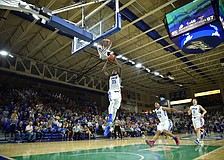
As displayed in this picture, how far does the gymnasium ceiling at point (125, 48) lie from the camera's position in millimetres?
10672

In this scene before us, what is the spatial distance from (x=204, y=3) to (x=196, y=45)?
1.71 m

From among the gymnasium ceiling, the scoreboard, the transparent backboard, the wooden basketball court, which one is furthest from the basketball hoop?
the wooden basketball court

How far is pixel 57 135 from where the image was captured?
39.8ft

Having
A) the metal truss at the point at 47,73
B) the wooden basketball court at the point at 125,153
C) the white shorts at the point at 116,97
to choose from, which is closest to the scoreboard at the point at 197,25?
the white shorts at the point at 116,97

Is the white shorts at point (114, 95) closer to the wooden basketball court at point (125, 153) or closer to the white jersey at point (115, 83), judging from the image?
the white jersey at point (115, 83)

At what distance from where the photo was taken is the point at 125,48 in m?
15.5

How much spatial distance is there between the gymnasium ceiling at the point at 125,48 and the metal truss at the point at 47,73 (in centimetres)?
53

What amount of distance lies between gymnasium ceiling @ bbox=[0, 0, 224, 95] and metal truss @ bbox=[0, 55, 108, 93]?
1.73 feet

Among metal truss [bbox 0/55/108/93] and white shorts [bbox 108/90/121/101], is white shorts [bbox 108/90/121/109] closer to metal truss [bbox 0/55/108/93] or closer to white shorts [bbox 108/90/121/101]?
white shorts [bbox 108/90/121/101]

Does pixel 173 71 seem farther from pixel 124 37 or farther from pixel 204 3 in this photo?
pixel 204 3

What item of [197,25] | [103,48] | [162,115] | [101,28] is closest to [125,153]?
[162,115]

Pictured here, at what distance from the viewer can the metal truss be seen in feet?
51.6

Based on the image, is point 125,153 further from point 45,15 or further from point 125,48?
point 125,48

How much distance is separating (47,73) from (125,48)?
981cm
